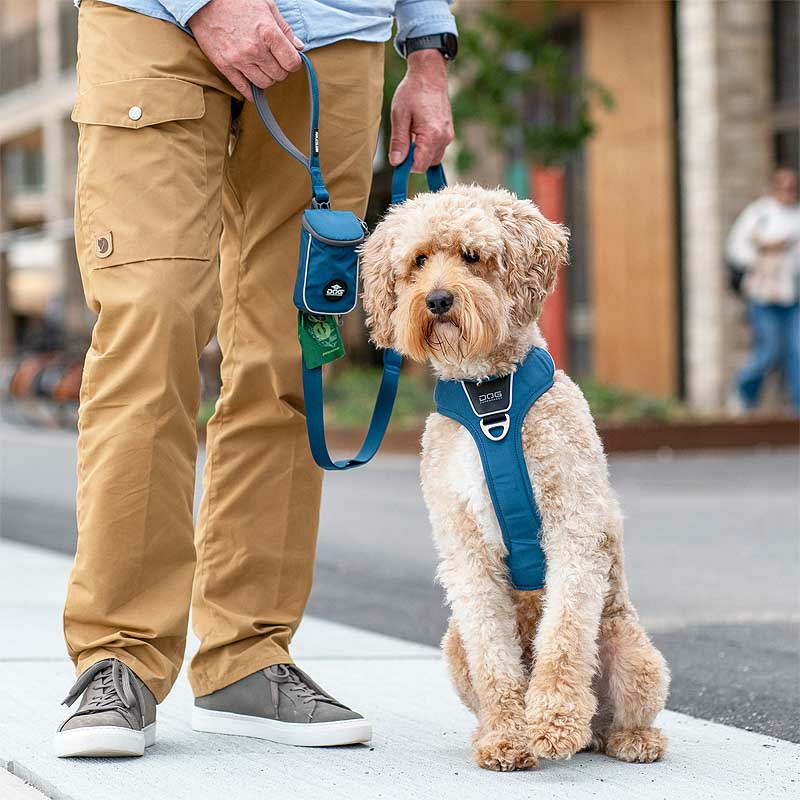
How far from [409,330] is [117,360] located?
24.1 inches

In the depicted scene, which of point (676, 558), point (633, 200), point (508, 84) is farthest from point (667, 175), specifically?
point (676, 558)

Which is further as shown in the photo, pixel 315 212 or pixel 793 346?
pixel 793 346

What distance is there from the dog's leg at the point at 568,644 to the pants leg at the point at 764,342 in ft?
32.7

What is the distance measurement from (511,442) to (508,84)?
10.8 m

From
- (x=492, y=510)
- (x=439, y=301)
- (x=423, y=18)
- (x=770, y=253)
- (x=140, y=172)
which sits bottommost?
(x=492, y=510)

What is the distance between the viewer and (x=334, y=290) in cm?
308

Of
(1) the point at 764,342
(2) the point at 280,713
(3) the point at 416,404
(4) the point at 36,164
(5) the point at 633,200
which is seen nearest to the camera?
(2) the point at 280,713

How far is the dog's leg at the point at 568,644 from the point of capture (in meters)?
2.82

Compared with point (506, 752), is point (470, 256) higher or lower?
higher

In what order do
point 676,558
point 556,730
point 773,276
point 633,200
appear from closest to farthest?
point 556,730 → point 676,558 → point 773,276 → point 633,200

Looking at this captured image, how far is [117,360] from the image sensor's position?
296 cm

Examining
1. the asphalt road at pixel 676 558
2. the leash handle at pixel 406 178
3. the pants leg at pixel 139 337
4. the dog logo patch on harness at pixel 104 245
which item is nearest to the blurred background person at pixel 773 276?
the asphalt road at pixel 676 558

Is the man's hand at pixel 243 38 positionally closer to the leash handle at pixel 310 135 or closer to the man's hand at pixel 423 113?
the leash handle at pixel 310 135

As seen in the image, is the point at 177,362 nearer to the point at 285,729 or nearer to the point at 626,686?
the point at 285,729
